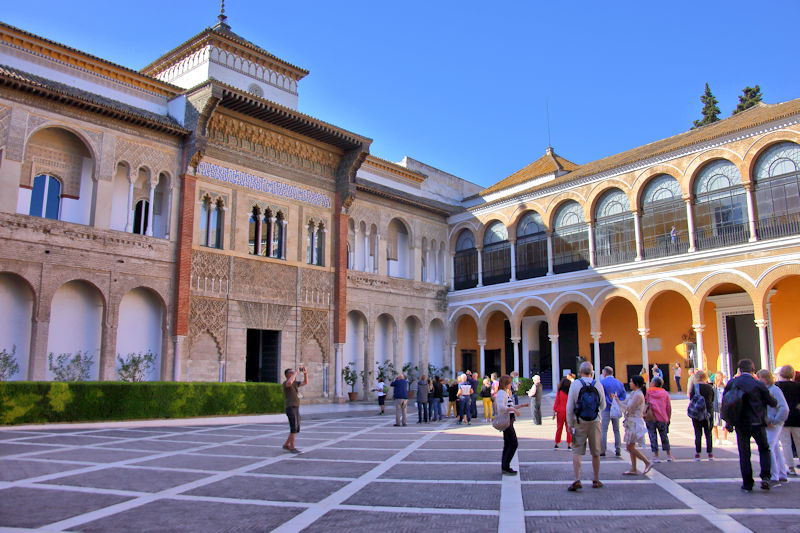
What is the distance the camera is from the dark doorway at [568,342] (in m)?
28.3

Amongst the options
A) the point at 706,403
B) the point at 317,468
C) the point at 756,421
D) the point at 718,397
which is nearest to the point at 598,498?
the point at 756,421

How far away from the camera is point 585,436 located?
686 cm

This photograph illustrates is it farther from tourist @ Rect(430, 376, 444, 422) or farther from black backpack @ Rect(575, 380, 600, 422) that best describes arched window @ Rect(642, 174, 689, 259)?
black backpack @ Rect(575, 380, 600, 422)

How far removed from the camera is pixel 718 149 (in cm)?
2134

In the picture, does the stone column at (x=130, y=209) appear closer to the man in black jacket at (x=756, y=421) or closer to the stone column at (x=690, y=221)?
the man in black jacket at (x=756, y=421)

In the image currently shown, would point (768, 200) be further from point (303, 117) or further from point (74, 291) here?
point (74, 291)

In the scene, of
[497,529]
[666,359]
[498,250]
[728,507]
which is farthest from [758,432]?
[498,250]

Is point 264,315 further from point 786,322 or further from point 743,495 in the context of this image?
point 786,322

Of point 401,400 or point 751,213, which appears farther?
point 751,213

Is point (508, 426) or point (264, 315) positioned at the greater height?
point (264, 315)

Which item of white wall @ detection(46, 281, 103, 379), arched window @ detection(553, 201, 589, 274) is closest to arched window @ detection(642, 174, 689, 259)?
arched window @ detection(553, 201, 589, 274)

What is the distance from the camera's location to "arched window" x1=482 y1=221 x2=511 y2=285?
28.4m

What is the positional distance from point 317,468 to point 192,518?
3063 mm

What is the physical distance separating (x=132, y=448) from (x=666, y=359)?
21530 millimetres
